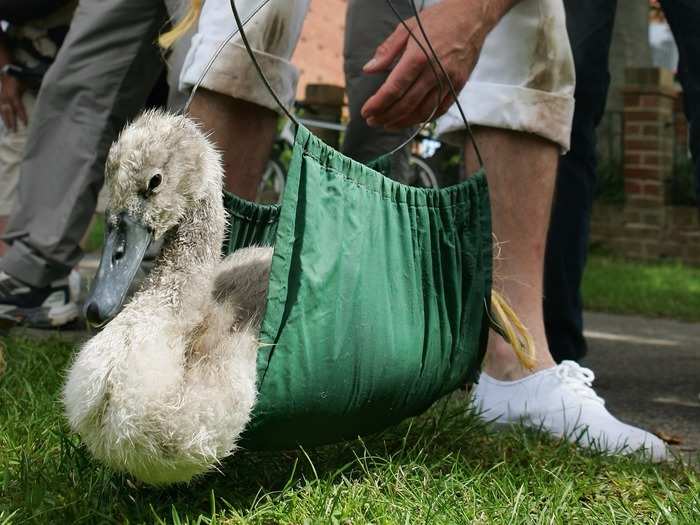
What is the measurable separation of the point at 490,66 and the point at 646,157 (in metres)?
8.93

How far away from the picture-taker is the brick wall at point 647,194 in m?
11.3

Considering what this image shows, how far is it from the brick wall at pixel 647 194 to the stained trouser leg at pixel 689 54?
7.98 m

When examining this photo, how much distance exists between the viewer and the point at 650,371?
4.57 metres

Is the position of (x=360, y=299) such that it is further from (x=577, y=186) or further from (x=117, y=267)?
(x=577, y=186)

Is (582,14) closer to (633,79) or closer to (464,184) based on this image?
(464,184)

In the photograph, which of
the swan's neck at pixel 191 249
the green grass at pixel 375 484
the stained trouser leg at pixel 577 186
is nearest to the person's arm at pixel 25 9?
the stained trouser leg at pixel 577 186

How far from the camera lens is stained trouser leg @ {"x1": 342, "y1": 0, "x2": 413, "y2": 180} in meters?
3.84

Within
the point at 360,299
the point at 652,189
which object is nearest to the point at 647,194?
the point at 652,189

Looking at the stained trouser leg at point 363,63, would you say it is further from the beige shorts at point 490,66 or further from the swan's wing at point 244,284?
the swan's wing at point 244,284

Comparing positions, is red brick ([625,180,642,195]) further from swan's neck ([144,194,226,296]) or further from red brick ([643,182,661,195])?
swan's neck ([144,194,226,296])

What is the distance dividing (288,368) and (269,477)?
0.41m

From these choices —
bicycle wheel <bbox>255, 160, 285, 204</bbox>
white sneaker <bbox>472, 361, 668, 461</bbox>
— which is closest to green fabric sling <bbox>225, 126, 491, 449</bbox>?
white sneaker <bbox>472, 361, 668, 461</bbox>

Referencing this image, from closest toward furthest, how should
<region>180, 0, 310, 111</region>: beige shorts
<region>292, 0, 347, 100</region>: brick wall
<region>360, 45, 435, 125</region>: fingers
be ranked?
<region>360, 45, 435, 125</region>: fingers < <region>180, 0, 310, 111</region>: beige shorts < <region>292, 0, 347, 100</region>: brick wall

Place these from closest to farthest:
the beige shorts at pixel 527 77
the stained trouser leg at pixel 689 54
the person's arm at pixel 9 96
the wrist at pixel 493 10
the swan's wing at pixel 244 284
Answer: the swan's wing at pixel 244 284, the wrist at pixel 493 10, the beige shorts at pixel 527 77, the stained trouser leg at pixel 689 54, the person's arm at pixel 9 96
